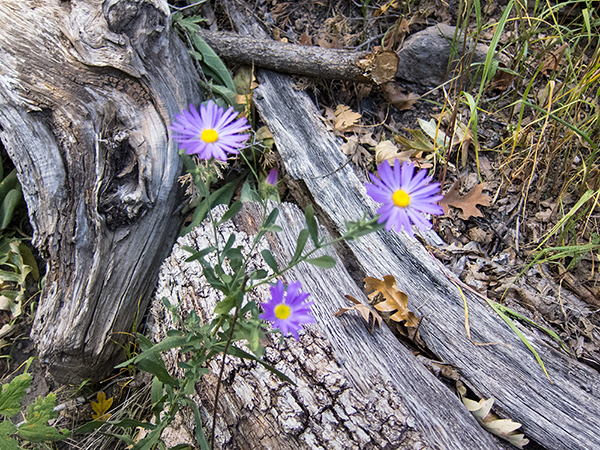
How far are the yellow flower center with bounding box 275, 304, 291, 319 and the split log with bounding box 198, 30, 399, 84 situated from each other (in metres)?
1.62

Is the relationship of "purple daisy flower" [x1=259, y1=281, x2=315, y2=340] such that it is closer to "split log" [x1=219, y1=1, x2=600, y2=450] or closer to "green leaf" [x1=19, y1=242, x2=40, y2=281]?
"split log" [x1=219, y1=1, x2=600, y2=450]

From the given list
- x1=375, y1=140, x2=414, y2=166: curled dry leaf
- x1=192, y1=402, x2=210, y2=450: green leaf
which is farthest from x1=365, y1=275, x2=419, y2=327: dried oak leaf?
x1=192, y1=402, x2=210, y2=450: green leaf

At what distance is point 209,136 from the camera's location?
42.3 inches

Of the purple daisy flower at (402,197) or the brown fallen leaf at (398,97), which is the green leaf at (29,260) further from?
the brown fallen leaf at (398,97)

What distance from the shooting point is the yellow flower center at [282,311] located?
104 cm

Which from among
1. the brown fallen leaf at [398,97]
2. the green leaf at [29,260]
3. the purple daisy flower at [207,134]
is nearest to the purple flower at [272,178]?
the purple daisy flower at [207,134]

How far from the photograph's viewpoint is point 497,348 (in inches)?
66.7

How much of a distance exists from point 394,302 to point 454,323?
0.29 meters

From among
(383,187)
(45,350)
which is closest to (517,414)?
(383,187)

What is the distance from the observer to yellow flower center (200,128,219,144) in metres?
1.07

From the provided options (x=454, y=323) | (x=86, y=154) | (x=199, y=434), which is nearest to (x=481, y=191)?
(x=454, y=323)

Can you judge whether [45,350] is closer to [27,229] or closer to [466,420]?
[27,229]

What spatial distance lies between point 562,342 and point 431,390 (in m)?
0.70

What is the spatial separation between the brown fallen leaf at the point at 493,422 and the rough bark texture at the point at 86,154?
164cm
